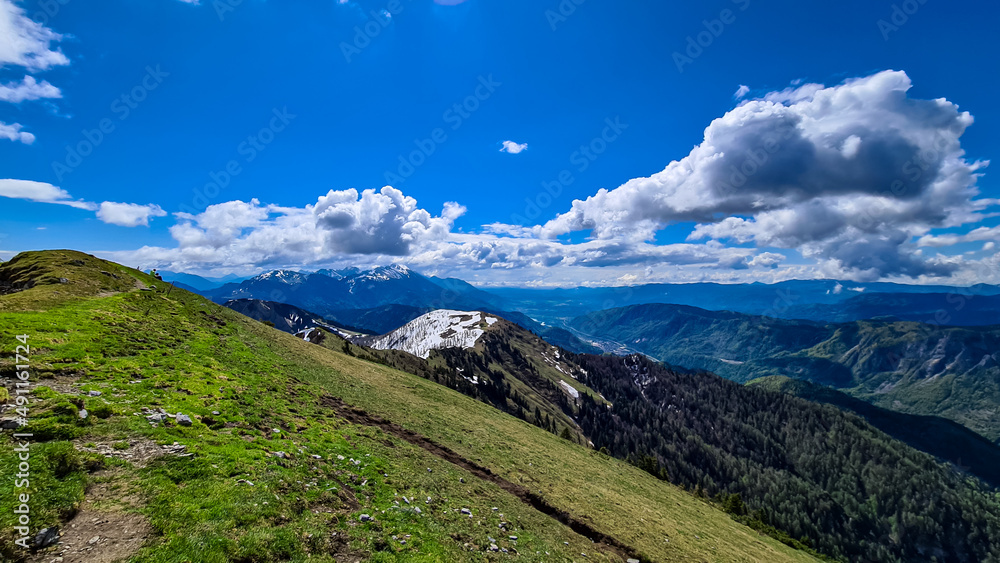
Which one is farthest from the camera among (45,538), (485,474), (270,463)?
(485,474)

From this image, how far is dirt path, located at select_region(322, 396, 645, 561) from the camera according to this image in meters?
24.8

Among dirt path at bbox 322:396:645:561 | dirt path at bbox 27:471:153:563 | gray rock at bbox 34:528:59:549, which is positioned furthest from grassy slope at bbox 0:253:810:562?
dirt path at bbox 322:396:645:561

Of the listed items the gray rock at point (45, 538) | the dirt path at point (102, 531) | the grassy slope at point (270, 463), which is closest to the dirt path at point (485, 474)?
the grassy slope at point (270, 463)

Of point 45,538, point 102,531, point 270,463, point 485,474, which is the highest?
point 45,538

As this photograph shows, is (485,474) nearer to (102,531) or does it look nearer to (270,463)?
(270,463)

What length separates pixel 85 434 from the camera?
607 inches

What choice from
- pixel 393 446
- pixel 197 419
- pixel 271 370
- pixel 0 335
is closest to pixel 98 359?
pixel 0 335

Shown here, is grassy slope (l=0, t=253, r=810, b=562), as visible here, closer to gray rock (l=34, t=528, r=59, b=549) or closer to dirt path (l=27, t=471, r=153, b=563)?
dirt path (l=27, t=471, r=153, b=563)

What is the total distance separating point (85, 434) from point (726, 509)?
93831 millimetres

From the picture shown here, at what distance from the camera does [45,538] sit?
973 centimetres

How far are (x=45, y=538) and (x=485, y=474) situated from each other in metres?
24.0

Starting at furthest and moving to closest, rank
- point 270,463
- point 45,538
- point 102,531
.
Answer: point 270,463 < point 102,531 < point 45,538

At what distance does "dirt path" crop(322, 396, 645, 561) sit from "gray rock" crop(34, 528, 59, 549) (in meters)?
21.3

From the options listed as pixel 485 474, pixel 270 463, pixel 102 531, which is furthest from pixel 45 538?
pixel 485 474
